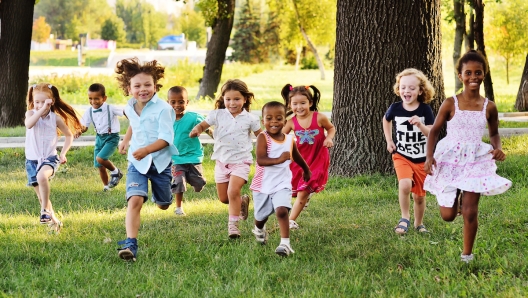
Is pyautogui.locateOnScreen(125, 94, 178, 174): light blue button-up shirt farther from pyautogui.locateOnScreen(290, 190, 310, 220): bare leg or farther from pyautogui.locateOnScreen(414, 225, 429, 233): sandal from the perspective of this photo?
pyautogui.locateOnScreen(414, 225, 429, 233): sandal

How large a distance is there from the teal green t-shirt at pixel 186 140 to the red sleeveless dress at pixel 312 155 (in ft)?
4.56

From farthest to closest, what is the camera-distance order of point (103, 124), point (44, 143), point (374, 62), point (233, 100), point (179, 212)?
point (103, 124), point (374, 62), point (179, 212), point (44, 143), point (233, 100)

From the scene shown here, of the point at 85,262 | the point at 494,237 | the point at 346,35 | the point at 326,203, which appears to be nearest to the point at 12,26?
the point at 346,35

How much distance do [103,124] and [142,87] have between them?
4040 millimetres

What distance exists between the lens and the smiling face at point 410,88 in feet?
22.8

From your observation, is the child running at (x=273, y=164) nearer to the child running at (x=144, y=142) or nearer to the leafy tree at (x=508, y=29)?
the child running at (x=144, y=142)

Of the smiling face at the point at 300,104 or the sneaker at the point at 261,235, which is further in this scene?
the smiling face at the point at 300,104

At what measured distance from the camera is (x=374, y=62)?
973 cm

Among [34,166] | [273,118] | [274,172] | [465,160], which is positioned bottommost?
[34,166]

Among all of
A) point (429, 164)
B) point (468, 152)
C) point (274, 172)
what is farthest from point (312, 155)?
point (468, 152)

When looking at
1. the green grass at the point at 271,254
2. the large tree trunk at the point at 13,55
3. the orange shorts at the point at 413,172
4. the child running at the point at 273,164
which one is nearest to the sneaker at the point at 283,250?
the green grass at the point at 271,254

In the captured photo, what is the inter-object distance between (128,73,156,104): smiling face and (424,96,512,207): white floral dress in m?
2.45

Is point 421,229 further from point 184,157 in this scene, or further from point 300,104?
point 184,157

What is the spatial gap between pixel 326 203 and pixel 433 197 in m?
1.33
